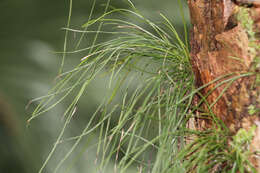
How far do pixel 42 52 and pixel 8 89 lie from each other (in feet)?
0.40

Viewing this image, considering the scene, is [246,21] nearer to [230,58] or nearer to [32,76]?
[230,58]

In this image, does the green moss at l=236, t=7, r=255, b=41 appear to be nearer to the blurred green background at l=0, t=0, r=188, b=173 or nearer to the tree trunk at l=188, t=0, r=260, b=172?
the tree trunk at l=188, t=0, r=260, b=172

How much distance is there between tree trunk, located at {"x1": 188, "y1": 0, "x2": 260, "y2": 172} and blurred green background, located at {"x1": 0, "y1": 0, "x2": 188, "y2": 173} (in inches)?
19.0

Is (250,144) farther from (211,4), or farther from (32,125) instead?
(32,125)

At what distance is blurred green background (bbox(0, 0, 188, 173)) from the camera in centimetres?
82

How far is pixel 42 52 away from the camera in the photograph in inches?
33.8

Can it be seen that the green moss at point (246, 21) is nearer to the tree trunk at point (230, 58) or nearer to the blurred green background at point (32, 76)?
the tree trunk at point (230, 58)

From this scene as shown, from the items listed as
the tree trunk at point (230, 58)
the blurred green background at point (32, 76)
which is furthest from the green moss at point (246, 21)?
the blurred green background at point (32, 76)

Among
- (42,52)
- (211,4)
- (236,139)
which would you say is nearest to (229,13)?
(211,4)

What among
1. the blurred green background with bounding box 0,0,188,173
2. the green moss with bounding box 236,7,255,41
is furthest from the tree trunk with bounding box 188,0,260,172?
the blurred green background with bounding box 0,0,188,173

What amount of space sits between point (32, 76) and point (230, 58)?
0.59m

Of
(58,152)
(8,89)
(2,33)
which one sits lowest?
(58,152)


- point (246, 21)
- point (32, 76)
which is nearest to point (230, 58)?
point (246, 21)

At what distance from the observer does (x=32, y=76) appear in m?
0.85
